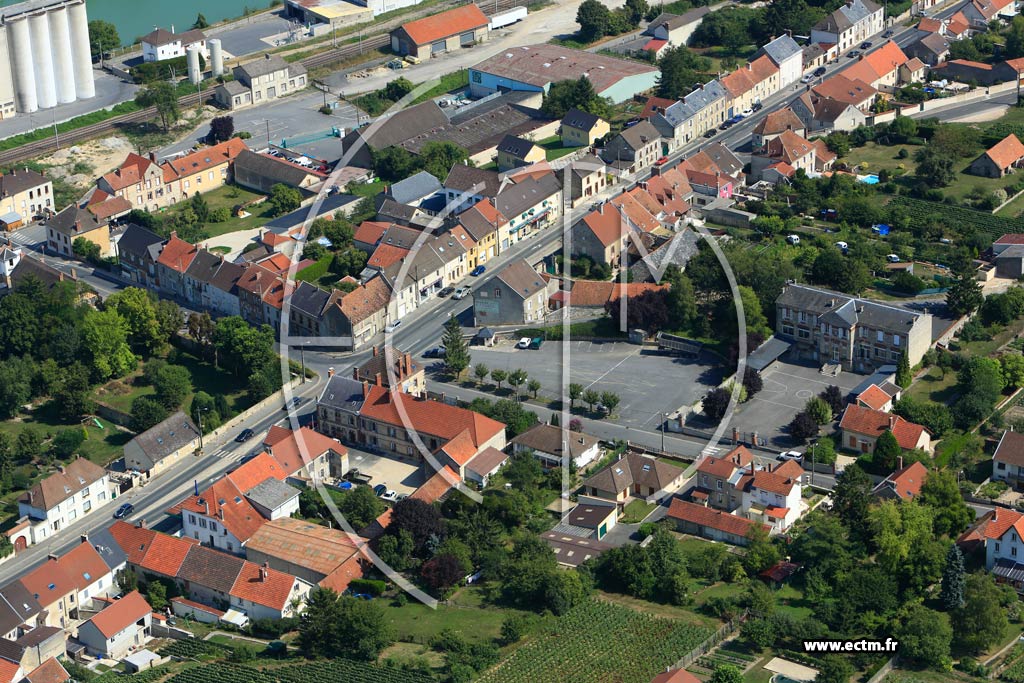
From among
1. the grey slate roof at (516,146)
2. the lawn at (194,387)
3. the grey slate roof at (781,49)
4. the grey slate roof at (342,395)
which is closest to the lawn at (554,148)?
the grey slate roof at (516,146)

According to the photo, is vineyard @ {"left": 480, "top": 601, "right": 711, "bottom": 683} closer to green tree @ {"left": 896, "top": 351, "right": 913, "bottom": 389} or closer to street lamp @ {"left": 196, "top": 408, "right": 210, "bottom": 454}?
green tree @ {"left": 896, "top": 351, "right": 913, "bottom": 389}

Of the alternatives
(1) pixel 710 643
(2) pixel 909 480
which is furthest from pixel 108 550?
(2) pixel 909 480

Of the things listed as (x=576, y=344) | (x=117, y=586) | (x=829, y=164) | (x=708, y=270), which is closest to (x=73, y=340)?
(x=117, y=586)

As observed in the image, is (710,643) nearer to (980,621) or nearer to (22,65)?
(980,621)

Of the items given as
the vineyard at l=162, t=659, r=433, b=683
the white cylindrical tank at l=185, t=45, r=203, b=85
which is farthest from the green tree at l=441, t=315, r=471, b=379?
the white cylindrical tank at l=185, t=45, r=203, b=85

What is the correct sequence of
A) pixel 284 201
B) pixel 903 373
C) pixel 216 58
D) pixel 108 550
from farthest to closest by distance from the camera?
pixel 216 58, pixel 284 201, pixel 903 373, pixel 108 550
